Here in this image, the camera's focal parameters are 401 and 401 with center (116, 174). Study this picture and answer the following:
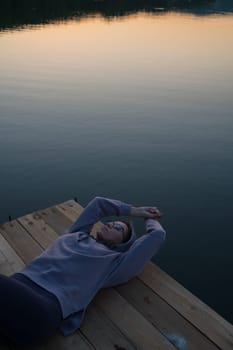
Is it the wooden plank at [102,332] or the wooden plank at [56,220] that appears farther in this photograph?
the wooden plank at [56,220]

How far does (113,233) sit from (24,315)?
129 centimetres

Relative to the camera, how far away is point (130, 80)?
1589 cm

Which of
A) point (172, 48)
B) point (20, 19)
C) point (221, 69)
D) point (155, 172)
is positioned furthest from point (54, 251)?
point (20, 19)

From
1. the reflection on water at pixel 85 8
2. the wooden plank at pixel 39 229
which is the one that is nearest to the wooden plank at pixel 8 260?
the wooden plank at pixel 39 229

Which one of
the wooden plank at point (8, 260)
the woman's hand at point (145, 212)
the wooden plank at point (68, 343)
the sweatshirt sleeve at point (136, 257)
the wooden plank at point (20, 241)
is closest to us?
the wooden plank at point (68, 343)

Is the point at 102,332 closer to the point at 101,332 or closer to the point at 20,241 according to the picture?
the point at 101,332

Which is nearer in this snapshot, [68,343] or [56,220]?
[68,343]

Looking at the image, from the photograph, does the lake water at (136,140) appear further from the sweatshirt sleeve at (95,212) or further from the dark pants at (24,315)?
the dark pants at (24,315)

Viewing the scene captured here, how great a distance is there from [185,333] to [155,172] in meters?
5.33

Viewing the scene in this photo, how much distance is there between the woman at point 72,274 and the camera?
123 inches

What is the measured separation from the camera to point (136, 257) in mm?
3982

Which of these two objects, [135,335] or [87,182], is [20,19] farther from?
[135,335]

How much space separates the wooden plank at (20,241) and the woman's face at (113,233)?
942mm

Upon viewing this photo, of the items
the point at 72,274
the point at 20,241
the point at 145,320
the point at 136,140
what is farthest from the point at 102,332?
the point at 136,140
